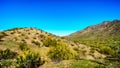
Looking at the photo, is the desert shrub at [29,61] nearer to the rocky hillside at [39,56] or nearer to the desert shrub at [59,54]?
the rocky hillside at [39,56]

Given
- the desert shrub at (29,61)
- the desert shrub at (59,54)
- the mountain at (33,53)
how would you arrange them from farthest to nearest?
the desert shrub at (59,54)
the mountain at (33,53)
the desert shrub at (29,61)

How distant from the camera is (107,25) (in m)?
193

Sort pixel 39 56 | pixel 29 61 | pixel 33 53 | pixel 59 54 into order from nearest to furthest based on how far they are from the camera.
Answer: pixel 29 61 < pixel 33 53 < pixel 39 56 < pixel 59 54

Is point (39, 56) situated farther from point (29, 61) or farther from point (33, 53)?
point (29, 61)

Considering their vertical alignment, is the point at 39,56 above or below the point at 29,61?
above

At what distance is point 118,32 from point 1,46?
13635 cm

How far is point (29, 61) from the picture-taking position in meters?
22.5

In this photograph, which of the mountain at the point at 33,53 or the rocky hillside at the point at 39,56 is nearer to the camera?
the rocky hillside at the point at 39,56

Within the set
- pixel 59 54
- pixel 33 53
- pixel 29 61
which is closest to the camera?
pixel 29 61

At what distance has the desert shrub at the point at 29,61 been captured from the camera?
72.7 feet

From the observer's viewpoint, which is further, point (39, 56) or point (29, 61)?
point (39, 56)

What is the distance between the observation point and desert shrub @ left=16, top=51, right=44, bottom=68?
22.2m

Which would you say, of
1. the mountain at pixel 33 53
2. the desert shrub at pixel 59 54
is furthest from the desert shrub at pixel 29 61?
the desert shrub at pixel 59 54

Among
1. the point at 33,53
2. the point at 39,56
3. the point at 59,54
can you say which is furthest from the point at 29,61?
the point at 59,54
